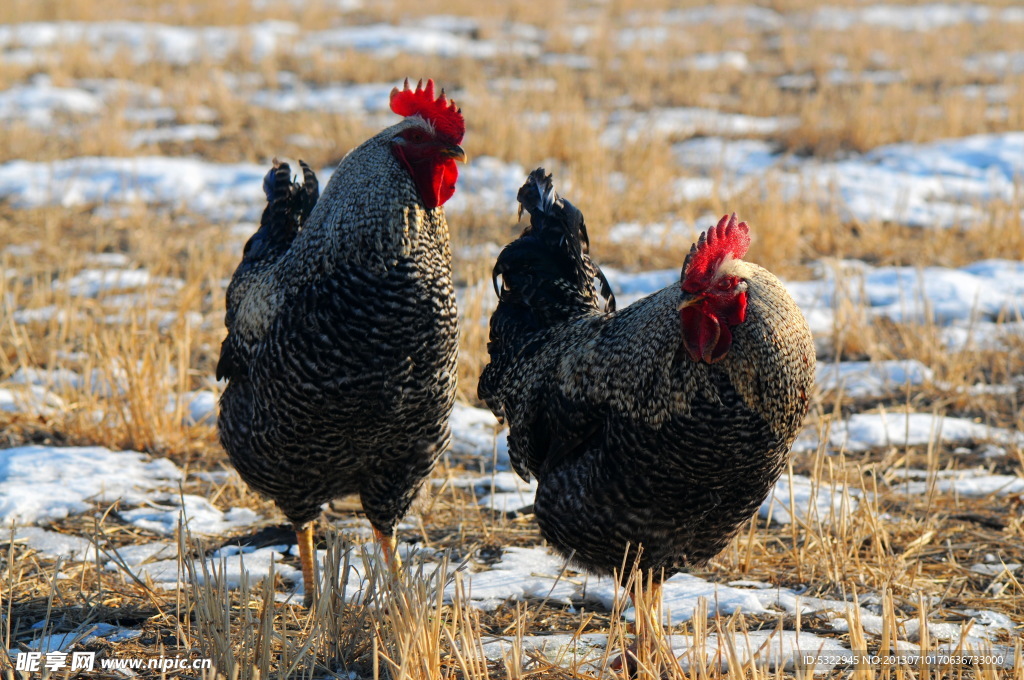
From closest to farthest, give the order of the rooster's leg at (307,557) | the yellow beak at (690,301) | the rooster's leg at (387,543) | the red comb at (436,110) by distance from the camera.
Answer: the yellow beak at (690,301) → the red comb at (436,110) → the rooster's leg at (307,557) → the rooster's leg at (387,543)

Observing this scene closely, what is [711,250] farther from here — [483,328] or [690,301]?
[483,328]

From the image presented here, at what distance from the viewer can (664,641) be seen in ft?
10.0

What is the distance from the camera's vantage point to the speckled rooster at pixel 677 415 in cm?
314

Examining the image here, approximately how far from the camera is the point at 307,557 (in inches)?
158

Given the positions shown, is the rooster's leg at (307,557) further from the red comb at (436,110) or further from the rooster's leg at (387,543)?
the red comb at (436,110)

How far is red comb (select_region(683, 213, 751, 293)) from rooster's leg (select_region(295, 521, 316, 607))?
202 cm

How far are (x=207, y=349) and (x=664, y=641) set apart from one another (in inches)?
164

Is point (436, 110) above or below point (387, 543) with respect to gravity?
above

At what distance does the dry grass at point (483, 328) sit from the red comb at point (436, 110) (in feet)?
5.61

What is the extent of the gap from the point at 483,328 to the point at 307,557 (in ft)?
8.72

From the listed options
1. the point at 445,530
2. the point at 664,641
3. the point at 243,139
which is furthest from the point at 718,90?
the point at 664,641

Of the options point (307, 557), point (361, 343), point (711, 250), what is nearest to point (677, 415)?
point (711, 250)

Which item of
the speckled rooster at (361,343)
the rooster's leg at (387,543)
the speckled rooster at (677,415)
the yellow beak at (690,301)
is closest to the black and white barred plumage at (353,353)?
the speckled rooster at (361,343)

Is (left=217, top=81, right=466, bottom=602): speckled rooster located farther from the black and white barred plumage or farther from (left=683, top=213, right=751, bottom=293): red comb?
(left=683, top=213, right=751, bottom=293): red comb
